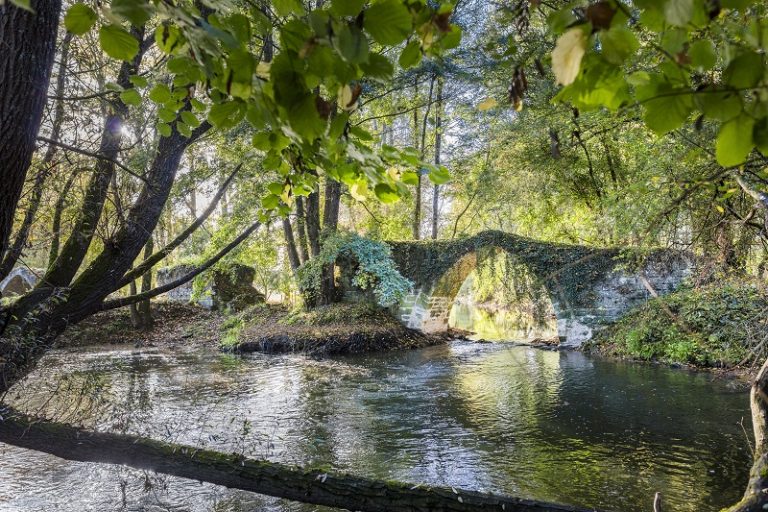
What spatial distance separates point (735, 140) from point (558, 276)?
38.9 feet

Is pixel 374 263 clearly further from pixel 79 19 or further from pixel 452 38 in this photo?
pixel 79 19

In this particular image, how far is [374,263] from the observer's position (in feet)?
40.5

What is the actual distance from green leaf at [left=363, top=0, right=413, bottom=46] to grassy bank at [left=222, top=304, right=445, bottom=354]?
33.9 ft

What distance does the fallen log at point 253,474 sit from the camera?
2619mm

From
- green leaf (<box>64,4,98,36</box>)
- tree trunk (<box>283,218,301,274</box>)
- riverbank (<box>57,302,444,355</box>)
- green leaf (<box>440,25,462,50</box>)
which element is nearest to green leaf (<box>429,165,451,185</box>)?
green leaf (<box>440,25,462,50</box>)

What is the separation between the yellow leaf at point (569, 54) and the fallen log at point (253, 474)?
7.94 ft

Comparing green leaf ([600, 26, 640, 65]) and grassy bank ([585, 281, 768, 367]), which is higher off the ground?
green leaf ([600, 26, 640, 65])

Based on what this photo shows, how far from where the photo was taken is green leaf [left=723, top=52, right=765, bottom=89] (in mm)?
670

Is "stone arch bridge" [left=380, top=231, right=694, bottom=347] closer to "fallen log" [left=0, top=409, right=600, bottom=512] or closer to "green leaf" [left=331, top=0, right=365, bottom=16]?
"fallen log" [left=0, top=409, right=600, bottom=512]

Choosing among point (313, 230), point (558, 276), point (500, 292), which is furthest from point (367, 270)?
point (558, 276)

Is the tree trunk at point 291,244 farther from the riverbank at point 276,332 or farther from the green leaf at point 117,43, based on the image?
the green leaf at point 117,43

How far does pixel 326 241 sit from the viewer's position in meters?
11.7

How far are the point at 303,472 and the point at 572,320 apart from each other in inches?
399

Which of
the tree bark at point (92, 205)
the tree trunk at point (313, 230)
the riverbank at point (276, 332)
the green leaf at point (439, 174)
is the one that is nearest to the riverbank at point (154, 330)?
the riverbank at point (276, 332)
